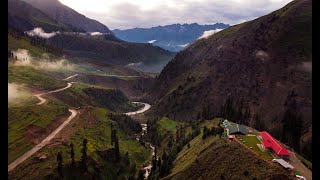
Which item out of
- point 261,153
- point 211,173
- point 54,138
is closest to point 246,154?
point 261,153

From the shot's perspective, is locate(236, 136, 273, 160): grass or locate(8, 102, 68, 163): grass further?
locate(236, 136, 273, 160): grass

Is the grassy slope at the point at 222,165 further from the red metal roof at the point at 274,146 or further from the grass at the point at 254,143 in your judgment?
the red metal roof at the point at 274,146

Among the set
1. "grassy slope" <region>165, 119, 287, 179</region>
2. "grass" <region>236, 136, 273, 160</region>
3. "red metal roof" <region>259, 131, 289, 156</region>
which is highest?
"red metal roof" <region>259, 131, 289, 156</region>

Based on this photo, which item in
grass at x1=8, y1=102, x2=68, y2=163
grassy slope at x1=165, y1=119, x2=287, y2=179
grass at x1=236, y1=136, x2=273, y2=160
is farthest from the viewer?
grass at x1=236, y1=136, x2=273, y2=160

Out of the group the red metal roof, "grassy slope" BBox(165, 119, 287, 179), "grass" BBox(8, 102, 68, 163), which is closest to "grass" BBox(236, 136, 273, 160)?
the red metal roof

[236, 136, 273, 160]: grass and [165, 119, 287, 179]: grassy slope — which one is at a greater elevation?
[236, 136, 273, 160]: grass

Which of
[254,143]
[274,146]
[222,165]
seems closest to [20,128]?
[222,165]

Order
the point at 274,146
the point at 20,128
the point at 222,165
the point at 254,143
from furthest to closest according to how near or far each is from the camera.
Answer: the point at 254,143 < the point at 20,128 < the point at 222,165 < the point at 274,146

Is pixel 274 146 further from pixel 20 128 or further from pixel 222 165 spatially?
pixel 20 128

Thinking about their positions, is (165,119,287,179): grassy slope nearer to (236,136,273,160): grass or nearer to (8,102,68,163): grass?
(236,136,273,160): grass
